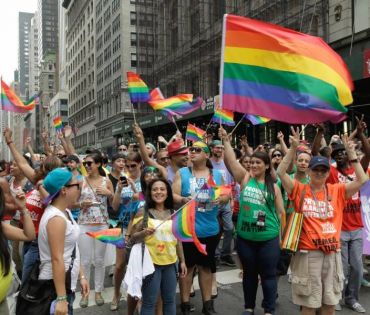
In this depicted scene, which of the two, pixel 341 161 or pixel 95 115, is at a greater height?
pixel 95 115

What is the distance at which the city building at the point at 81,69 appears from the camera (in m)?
86.7

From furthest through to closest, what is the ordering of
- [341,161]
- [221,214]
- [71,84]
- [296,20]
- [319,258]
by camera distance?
[71,84], [296,20], [221,214], [341,161], [319,258]

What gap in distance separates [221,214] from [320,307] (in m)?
3.44

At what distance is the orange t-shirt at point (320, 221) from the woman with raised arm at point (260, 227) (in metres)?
0.42

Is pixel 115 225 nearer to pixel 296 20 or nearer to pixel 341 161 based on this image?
pixel 341 161

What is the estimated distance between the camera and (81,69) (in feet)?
318

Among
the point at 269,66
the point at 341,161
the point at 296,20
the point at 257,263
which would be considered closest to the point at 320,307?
the point at 257,263

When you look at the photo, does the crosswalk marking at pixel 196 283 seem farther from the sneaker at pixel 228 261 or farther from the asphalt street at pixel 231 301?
the sneaker at pixel 228 261

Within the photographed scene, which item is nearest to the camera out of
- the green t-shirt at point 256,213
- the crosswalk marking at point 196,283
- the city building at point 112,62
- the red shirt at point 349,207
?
the green t-shirt at point 256,213

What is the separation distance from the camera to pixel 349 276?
535cm

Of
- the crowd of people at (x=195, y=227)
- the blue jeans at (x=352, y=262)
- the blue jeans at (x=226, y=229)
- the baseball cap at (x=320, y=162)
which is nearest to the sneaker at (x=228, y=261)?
the blue jeans at (x=226, y=229)

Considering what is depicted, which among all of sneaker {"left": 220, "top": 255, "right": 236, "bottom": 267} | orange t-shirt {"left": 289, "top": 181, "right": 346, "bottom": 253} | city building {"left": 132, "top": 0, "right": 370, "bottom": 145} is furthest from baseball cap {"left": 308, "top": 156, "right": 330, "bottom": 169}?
city building {"left": 132, "top": 0, "right": 370, "bottom": 145}

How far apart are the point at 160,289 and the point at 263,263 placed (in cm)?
116

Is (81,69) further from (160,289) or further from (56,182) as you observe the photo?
(56,182)
